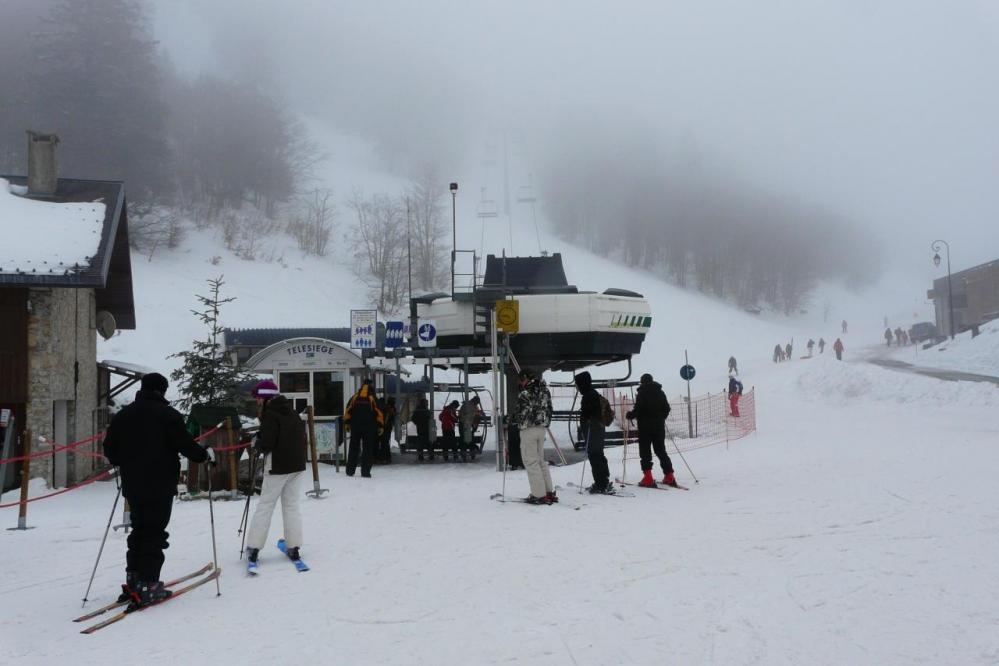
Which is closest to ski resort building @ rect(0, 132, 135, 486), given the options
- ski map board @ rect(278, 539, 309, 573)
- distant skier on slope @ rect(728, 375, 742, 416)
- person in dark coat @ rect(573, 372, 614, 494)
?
ski map board @ rect(278, 539, 309, 573)

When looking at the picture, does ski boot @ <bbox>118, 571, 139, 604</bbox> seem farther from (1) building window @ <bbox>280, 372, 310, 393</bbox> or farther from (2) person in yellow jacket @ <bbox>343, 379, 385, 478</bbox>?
(1) building window @ <bbox>280, 372, 310, 393</bbox>

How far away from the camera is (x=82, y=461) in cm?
1484

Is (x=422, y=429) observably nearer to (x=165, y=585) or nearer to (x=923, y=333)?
(x=165, y=585)

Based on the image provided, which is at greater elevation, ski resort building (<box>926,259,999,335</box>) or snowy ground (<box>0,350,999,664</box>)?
ski resort building (<box>926,259,999,335</box>)

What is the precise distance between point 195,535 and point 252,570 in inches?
95.0

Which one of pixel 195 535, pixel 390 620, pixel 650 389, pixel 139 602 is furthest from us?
pixel 650 389

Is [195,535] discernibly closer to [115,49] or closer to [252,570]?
[252,570]

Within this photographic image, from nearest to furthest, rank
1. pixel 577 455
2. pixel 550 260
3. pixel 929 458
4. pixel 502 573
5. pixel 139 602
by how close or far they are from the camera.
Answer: pixel 139 602
pixel 502 573
pixel 929 458
pixel 577 455
pixel 550 260

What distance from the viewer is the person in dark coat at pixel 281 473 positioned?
6.75 metres

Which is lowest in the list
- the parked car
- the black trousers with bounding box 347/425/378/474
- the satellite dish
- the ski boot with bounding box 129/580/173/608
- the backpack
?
the ski boot with bounding box 129/580/173/608

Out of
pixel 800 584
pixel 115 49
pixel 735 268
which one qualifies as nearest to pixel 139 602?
pixel 800 584

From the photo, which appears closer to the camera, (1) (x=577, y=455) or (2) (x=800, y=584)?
(2) (x=800, y=584)

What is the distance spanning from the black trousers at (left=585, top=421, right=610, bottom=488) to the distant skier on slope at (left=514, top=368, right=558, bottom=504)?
0.91m

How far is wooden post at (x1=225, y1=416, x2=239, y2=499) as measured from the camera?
11538mm
